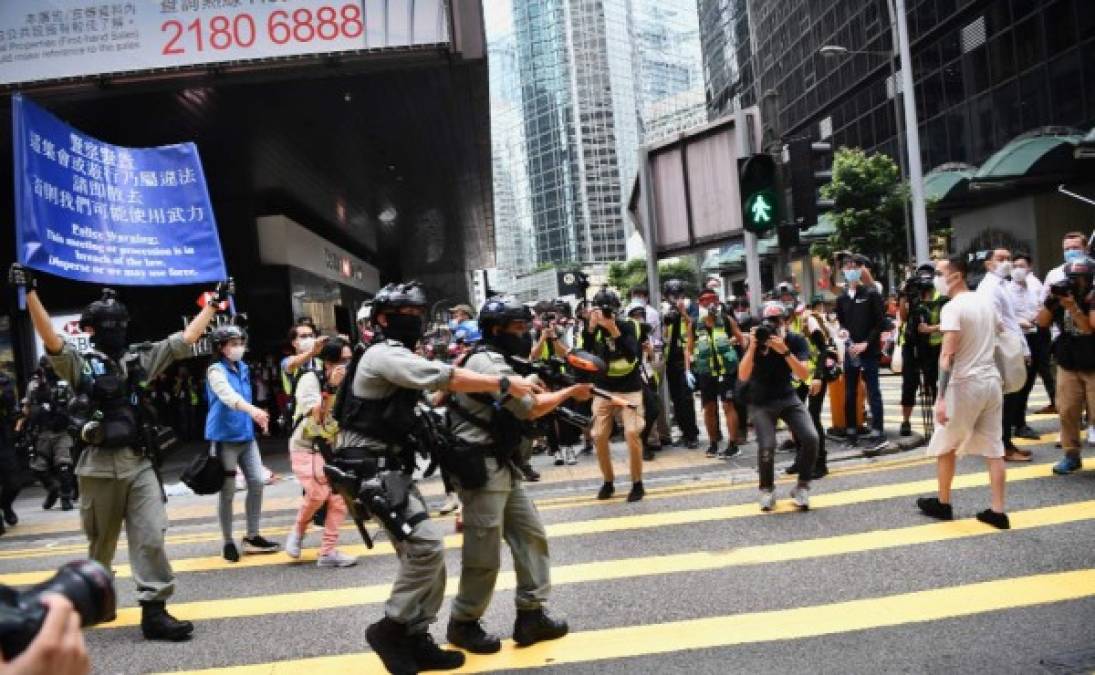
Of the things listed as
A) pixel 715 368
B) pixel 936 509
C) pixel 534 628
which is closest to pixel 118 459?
pixel 534 628

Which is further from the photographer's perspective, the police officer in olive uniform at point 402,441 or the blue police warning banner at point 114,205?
the blue police warning banner at point 114,205

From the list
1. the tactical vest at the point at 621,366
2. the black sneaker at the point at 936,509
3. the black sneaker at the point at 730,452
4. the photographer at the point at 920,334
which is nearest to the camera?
the black sneaker at the point at 936,509

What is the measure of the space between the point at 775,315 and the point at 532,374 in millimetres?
3068

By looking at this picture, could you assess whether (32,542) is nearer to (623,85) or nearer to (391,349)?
(391,349)

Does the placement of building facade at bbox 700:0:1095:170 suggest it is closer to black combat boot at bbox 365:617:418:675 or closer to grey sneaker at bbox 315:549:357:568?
grey sneaker at bbox 315:549:357:568

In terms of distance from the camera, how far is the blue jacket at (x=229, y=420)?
6863mm

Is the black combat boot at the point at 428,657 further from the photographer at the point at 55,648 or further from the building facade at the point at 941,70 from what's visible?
the building facade at the point at 941,70

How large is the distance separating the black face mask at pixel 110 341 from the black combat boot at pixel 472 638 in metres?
2.63

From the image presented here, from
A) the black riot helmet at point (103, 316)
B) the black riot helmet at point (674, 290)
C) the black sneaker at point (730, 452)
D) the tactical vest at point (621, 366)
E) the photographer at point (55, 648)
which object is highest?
the black riot helmet at point (674, 290)

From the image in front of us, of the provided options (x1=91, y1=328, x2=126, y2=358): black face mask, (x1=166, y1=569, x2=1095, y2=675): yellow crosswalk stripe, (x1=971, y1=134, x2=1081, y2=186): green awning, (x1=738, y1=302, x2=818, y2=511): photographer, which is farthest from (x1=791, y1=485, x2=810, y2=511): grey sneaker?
(x1=971, y1=134, x2=1081, y2=186): green awning

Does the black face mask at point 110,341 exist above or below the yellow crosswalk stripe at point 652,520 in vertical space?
above

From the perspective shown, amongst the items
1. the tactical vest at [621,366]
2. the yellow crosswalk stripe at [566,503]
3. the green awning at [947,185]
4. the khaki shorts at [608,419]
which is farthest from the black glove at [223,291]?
the green awning at [947,185]

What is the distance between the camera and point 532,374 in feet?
15.6

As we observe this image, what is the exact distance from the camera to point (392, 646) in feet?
13.4
